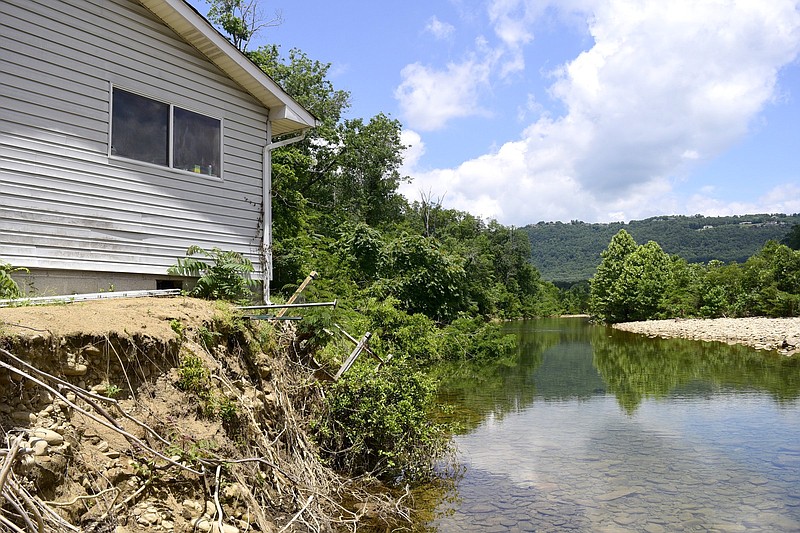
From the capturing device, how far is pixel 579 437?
12852mm

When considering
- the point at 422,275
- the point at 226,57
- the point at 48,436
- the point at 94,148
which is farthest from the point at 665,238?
the point at 48,436

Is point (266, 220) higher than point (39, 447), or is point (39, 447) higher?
point (266, 220)

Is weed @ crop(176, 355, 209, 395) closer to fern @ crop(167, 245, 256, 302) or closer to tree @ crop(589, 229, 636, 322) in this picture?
fern @ crop(167, 245, 256, 302)

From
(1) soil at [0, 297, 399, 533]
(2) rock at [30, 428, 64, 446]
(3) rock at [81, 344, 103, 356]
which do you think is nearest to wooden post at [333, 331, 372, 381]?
(1) soil at [0, 297, 399, 533]

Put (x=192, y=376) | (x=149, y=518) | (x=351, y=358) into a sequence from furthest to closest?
(x=351, y=358) → (x=192, y=376) → (x=149, y=518)

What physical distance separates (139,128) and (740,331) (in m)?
34.8

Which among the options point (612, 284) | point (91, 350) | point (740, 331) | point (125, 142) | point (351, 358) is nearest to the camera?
point (91, 350)

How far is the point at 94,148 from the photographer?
10008mm

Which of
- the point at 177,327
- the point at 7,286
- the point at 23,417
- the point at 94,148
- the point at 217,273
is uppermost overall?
the point at 94,148

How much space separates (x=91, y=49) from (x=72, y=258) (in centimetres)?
332

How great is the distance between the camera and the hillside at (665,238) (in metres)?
A: 138

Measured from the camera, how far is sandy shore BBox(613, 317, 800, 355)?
2972cm

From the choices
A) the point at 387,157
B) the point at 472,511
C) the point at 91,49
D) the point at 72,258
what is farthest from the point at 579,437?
the point at 387,157

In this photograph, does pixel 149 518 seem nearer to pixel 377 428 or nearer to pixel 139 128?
pixel 377 428
